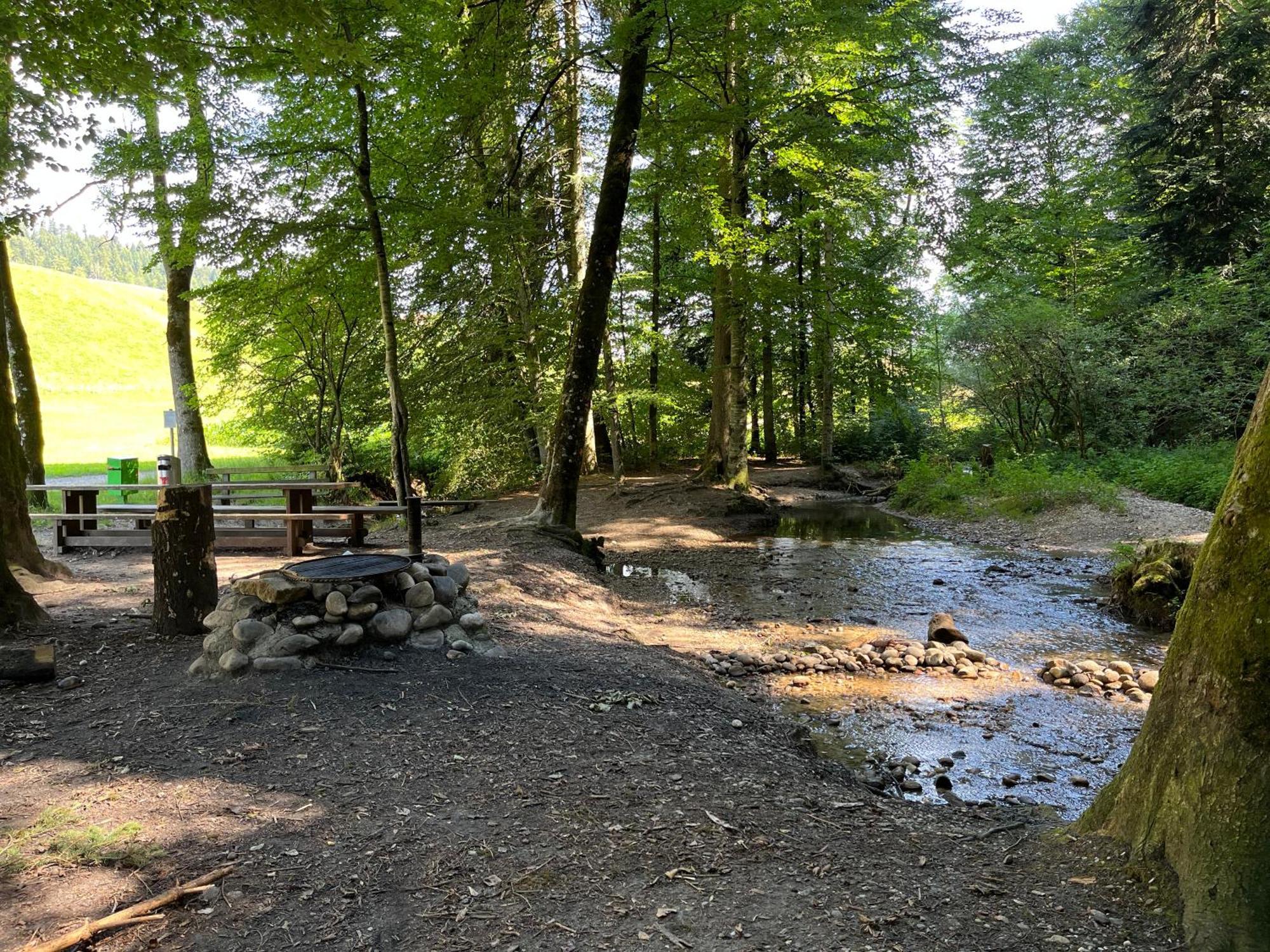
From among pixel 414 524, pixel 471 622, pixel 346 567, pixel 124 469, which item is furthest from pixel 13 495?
pixel 124 469

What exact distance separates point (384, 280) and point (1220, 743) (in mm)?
10061

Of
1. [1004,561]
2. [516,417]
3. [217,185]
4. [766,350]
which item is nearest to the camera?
[217,185]

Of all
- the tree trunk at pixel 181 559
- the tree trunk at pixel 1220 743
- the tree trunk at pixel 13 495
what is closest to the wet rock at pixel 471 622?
the tree trunk at pixel 181 559

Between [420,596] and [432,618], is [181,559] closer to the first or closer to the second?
[420,596]

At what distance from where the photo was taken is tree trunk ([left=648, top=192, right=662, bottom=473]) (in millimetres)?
17344

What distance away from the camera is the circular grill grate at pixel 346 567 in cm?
539

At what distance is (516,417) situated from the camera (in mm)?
17031

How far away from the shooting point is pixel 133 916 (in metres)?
2.53

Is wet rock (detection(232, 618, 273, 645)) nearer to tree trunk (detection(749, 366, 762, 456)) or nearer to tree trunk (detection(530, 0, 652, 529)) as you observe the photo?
tree trunk (detection(530, 0, 652, 529))

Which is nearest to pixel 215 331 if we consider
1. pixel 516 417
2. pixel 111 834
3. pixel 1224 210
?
pixel 516 417

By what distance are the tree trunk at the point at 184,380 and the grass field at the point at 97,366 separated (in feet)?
49.9

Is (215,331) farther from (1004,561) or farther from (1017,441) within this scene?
(1017,441)

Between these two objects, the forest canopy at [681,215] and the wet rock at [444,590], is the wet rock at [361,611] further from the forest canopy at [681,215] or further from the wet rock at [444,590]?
the forest canopy at [681,215]

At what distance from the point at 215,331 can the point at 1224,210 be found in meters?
22.3
